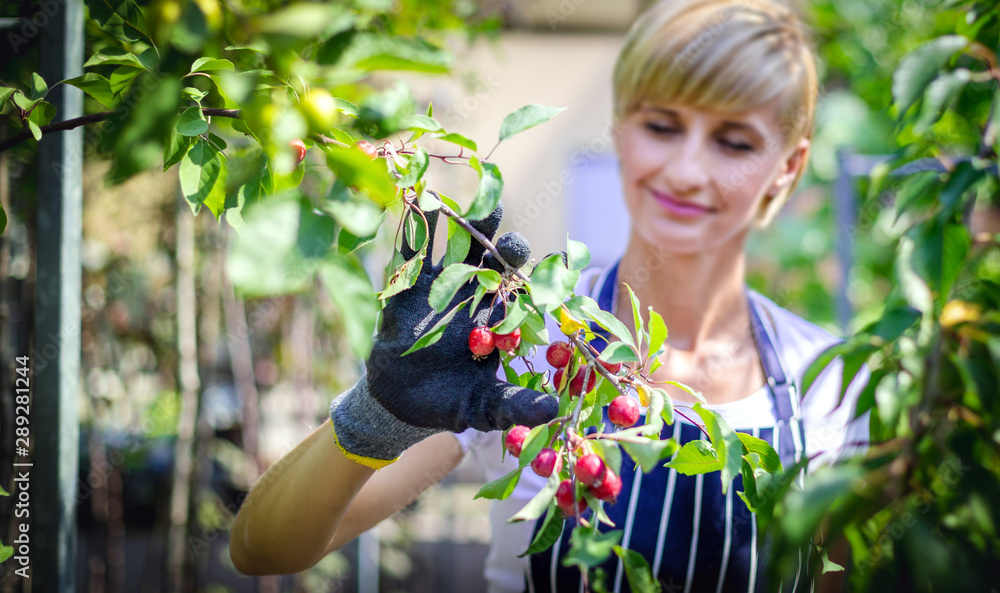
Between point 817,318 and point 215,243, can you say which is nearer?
point 215,243

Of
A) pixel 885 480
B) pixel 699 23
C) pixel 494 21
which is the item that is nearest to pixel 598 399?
pixel 885 480

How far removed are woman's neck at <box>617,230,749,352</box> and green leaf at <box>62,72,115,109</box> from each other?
95 centimetres

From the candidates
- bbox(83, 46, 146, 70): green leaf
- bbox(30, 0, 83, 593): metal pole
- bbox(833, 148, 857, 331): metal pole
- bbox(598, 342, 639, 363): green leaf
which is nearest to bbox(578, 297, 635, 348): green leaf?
bbox(598, 342, 639, 363): green leaf

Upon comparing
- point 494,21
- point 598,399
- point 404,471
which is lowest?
point 404,471

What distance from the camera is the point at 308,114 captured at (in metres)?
0.38

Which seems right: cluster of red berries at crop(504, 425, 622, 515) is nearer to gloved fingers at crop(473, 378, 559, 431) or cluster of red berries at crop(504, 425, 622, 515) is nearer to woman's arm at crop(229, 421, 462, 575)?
A: gloved fingers at crop(473, 378, 559, 431)

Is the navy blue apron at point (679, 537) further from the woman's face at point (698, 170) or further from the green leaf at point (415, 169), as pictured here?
the green leaf at point (415, 169)

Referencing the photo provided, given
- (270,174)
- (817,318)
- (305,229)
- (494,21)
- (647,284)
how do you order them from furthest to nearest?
(817,318) < (494,21) < (647,284) < (270,174) < (305,229)

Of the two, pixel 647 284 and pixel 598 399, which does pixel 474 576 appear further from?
pixel 598 399

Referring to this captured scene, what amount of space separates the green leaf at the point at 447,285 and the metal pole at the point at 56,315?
22.8 inches

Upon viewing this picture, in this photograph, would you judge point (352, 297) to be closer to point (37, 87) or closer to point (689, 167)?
point (37, 87)

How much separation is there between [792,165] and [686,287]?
36 cm

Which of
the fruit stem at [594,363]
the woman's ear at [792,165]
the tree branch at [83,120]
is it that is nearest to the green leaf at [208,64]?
the tree branch at [83,120]

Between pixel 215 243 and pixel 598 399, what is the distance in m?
1.80
